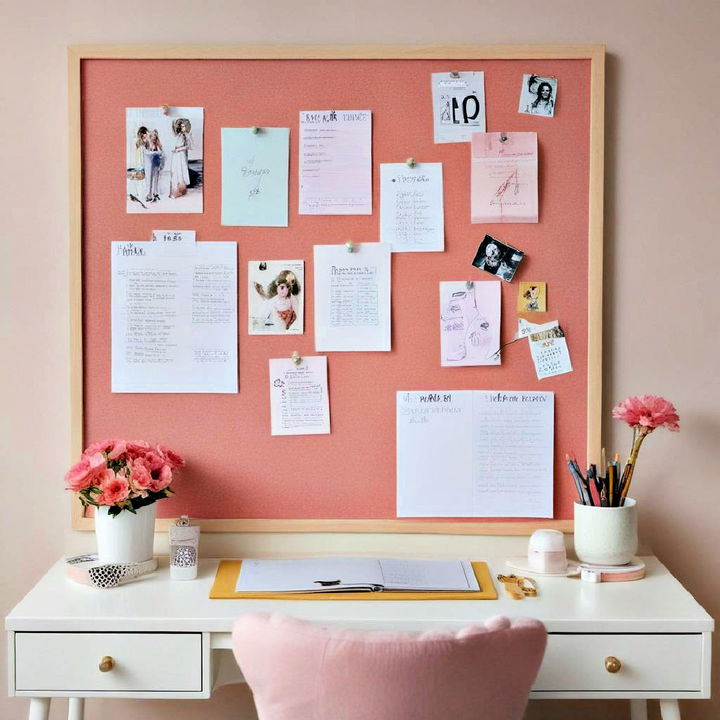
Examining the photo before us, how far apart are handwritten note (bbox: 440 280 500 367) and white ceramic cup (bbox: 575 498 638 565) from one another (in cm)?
41

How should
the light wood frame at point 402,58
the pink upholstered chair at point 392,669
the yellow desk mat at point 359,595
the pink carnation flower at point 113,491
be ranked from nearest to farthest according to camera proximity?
1. the pink upholstered chair at point 392,669
2. the yellow desk mat at point 359,595
3. the pink carnation flower at point 113,491
4. the light wood frame at point 402,58

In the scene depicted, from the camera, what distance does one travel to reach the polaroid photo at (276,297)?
2012 millimetres

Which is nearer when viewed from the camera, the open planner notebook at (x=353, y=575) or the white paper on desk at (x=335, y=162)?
the open planner notebook at (x=353, y=575)

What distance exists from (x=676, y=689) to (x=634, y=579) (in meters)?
0.27

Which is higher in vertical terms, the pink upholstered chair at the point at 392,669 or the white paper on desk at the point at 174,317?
the white paper on desk at the point at 174,317

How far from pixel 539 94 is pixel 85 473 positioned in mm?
1335

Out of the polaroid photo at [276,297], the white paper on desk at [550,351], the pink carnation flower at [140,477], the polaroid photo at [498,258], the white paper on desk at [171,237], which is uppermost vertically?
the white paper on desk at [171,237]

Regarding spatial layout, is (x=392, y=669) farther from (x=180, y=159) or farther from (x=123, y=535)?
(x=180, y=159)

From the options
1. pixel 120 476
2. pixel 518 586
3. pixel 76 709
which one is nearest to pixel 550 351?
pixel 518 586

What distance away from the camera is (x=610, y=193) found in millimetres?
2016

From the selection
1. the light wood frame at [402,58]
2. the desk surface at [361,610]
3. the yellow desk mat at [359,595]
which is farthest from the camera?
the light wood frame at [402,58]

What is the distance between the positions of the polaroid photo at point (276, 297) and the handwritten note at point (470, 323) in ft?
1.11

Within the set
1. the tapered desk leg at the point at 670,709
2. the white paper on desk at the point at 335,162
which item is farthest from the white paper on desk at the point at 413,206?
the tapered desk leg at the point at 670,709

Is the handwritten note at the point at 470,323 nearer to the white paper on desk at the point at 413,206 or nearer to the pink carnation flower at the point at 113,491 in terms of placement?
the white paper on desk at the point at 413,206
